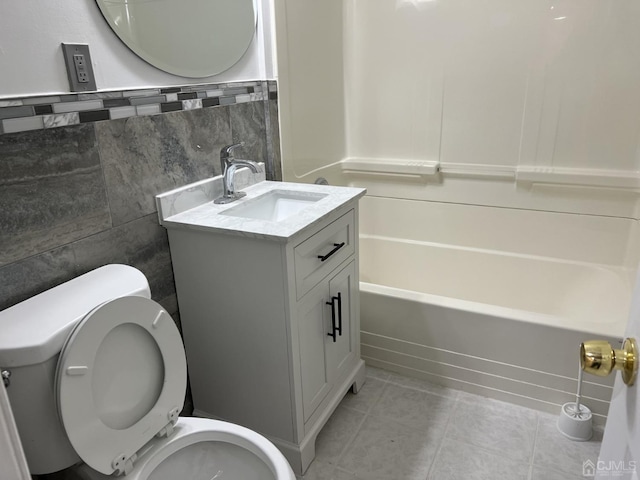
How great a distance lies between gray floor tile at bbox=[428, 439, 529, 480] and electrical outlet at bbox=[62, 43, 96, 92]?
64.1 inches

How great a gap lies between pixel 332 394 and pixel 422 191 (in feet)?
4.42

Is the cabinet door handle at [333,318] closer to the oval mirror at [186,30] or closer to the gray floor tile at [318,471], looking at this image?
the gray floor tile at [318,471]

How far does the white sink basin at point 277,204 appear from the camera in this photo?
1.80 metres

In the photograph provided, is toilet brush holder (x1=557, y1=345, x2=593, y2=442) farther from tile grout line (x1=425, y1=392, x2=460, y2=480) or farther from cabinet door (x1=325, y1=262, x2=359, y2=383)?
cabinet door (x1=325, y1=262, x2=359, y2=383)

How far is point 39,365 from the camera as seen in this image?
3.18 feet

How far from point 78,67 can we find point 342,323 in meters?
1.22

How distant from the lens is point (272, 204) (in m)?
1.90

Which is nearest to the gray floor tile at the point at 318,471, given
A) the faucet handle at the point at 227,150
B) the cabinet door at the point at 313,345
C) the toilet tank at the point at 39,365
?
the cabinet door at the point at 313,345

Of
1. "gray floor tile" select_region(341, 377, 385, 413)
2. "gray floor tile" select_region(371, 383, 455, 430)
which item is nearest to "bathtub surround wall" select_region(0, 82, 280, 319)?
"gray floor tile" select_region(341, 377, 385, 413)

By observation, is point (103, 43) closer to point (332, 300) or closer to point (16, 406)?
point (16, 406)

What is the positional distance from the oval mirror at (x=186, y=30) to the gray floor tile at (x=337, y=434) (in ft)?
4.61

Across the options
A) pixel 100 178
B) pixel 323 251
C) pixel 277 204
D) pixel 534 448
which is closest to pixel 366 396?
pixel 534 448

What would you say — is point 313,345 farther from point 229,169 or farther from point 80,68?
point 80,68

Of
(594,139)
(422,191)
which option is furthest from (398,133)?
(594,139)
